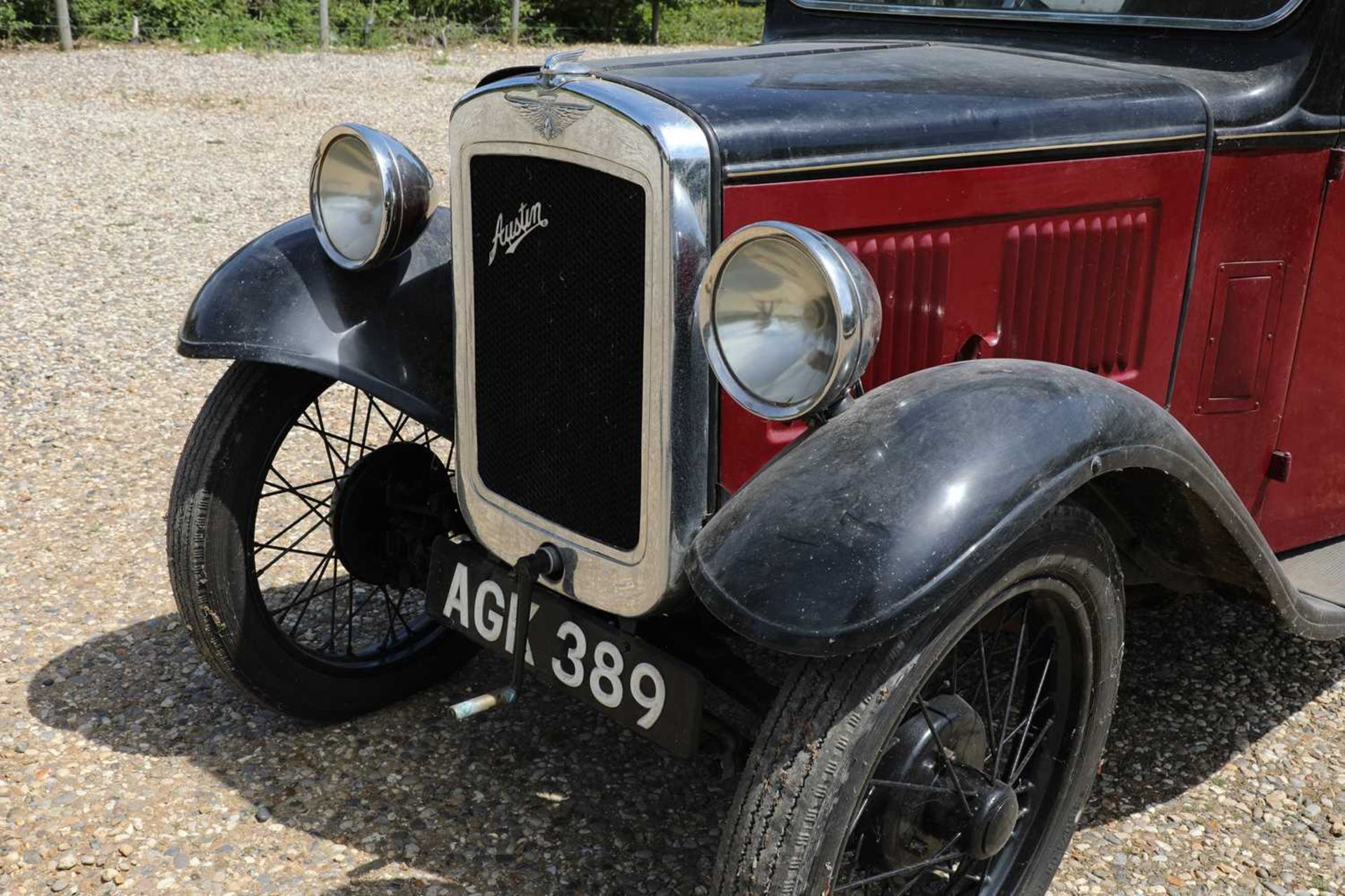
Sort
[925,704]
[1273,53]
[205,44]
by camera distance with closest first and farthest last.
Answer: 1. [925,704]
2. [1273,53]
3. [205,44]

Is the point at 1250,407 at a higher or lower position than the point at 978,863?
higher

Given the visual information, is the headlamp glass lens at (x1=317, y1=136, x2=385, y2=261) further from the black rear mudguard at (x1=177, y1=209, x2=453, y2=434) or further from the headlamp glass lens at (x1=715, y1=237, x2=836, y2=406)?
the headlamp glass lens at (x1=715, y1=237, x2=836, y2=406)

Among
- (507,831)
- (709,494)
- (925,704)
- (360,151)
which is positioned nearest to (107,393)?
(360,151)

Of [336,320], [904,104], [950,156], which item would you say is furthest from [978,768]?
[336,320]

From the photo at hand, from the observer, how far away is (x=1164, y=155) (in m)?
2.55

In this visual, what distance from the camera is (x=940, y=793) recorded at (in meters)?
2.15

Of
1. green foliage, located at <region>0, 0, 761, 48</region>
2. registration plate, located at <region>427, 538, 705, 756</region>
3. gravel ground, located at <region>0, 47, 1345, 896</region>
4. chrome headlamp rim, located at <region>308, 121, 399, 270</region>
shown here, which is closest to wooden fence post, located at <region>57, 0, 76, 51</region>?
green foliage, located at <region>0, 0, 761, 48</region>

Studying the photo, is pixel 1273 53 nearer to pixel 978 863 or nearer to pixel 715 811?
pixel 978 863

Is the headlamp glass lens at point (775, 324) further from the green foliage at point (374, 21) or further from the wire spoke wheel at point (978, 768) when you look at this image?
the green foliage at point (374, 21)

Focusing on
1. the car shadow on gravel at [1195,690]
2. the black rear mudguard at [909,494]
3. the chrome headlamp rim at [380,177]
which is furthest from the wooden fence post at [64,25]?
the black rear mudguard at [909,494]

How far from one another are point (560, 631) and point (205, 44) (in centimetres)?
1484

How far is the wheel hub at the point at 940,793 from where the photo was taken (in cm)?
212

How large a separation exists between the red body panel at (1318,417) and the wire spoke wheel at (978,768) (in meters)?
1.02

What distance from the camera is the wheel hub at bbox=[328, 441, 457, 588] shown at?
289 centimetres
